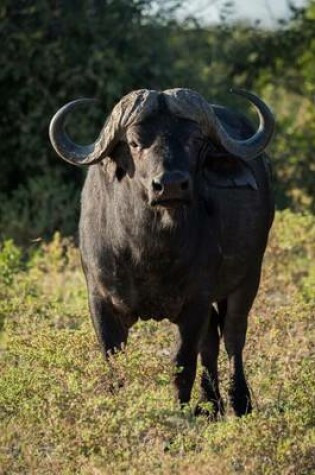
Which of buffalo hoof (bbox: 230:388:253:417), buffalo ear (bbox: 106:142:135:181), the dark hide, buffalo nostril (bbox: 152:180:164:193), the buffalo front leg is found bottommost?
buffalo hoof (bbox: 230:388:253:417)

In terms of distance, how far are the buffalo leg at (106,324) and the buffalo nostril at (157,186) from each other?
799 millimetres

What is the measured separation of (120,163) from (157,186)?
56 centimetres

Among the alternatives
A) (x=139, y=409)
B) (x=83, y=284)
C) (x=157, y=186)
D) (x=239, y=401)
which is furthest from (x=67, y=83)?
(x=139, y=409)

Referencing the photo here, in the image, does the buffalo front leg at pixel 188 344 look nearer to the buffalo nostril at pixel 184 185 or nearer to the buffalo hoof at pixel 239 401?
the buffalo hoof at pixel 239 401

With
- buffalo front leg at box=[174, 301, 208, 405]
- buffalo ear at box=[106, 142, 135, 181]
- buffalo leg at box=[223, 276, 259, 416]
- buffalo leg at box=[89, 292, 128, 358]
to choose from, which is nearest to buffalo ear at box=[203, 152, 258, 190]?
buffalo ear at box=[106, 142, 135, 181]

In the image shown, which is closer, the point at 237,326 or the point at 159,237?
the point at 159,237

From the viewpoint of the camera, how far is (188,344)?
665 cm

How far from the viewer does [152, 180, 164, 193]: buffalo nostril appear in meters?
6.07

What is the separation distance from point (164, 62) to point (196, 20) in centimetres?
159

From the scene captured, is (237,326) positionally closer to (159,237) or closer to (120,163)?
(159,237)

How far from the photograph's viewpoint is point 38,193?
1332cm

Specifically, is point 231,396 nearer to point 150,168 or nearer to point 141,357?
point 141,357

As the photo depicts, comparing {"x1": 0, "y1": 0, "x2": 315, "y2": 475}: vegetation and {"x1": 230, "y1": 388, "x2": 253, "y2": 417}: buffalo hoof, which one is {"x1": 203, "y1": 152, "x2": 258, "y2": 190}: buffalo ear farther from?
{"x1": 230, "y1": 388, "x2": 253, "y2": 417}: buffalo hoof

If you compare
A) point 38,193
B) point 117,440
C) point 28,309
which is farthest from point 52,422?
point 38,193
